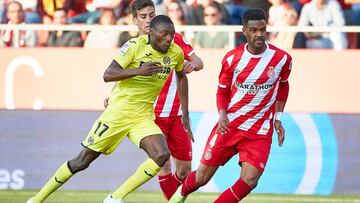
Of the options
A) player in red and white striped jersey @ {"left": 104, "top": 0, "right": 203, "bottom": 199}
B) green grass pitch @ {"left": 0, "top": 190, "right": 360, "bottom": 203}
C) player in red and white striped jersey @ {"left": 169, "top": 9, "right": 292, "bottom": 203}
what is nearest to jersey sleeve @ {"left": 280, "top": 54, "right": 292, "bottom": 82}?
player in red and white striped jersey @ {"left": 169, "top": 9, "right": 292, "bottom": 203}

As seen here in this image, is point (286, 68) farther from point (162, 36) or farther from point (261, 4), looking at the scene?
point (261, 4)

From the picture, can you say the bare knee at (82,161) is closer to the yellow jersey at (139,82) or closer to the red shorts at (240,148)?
the yellow jersey at (139,82)

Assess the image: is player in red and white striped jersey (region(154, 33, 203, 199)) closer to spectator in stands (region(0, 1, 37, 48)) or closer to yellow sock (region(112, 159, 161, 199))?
yellow sock (region(112, 159, 161, 199))

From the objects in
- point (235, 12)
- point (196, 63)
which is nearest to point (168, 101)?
point (196, 63)

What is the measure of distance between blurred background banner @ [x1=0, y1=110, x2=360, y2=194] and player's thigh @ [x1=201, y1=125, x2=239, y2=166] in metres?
3.21

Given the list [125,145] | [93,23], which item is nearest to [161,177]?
[125,145]

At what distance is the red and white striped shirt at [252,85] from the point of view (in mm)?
10664

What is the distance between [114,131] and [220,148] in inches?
40.5

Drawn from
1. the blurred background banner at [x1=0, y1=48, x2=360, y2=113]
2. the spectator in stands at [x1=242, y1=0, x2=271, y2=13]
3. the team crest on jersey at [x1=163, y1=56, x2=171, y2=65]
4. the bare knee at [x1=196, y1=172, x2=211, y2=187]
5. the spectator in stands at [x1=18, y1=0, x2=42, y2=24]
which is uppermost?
the team crest on jersey at [x1=163, y1=56, x2=171, y2=65]

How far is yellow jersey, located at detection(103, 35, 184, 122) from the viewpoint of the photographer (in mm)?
10609

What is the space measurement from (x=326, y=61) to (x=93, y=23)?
3688 millimetres

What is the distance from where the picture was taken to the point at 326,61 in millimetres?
16000

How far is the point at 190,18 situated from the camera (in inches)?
663

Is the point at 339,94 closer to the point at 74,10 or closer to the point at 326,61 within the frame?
the point at 326,61
